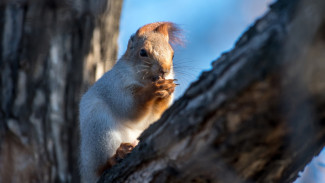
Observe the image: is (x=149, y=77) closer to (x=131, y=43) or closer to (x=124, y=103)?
(x=124, y=103)

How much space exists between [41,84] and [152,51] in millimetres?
787

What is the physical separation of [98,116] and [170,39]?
1046mm

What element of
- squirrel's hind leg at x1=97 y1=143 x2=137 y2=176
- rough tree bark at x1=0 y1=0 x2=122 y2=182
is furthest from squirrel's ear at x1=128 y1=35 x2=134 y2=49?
squirrel's hind leg at x1=97 y1=143 x2=137 y2=176

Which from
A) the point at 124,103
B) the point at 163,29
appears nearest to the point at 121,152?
the point at 124,103

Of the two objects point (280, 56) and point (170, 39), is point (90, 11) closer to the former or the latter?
point (170, 39)

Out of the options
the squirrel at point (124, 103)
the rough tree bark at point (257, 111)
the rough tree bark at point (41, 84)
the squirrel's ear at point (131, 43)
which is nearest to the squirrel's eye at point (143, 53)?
the squirrel at point (124, 103)

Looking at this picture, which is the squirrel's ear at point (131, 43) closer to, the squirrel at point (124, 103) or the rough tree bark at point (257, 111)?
the squirrel at point (124, 103)

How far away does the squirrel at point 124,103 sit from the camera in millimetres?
2512

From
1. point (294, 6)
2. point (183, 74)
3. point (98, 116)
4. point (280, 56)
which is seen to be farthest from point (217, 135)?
point (183, 74)

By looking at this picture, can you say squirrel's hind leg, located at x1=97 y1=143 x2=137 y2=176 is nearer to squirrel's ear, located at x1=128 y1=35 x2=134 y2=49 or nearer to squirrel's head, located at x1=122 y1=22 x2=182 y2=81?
squirrel's head, located at x1=122 y1=22 x2=182 y2=81

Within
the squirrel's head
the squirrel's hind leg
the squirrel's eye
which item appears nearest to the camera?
the squirrel's hind leg

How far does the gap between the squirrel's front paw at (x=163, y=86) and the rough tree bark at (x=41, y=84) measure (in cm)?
72

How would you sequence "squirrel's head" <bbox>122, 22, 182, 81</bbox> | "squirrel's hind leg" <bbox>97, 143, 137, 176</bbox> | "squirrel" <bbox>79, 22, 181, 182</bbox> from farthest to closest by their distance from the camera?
"squirrel's head" <bbox>122, 22, 182, 81</bbox> < "squirrel" <bbox>79, 22, 181, 182</bbox> < "squirrel's hind leg" <bbox>97, 143, 137, 176</bbox>

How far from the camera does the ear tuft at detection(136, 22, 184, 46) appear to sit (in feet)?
10.1
